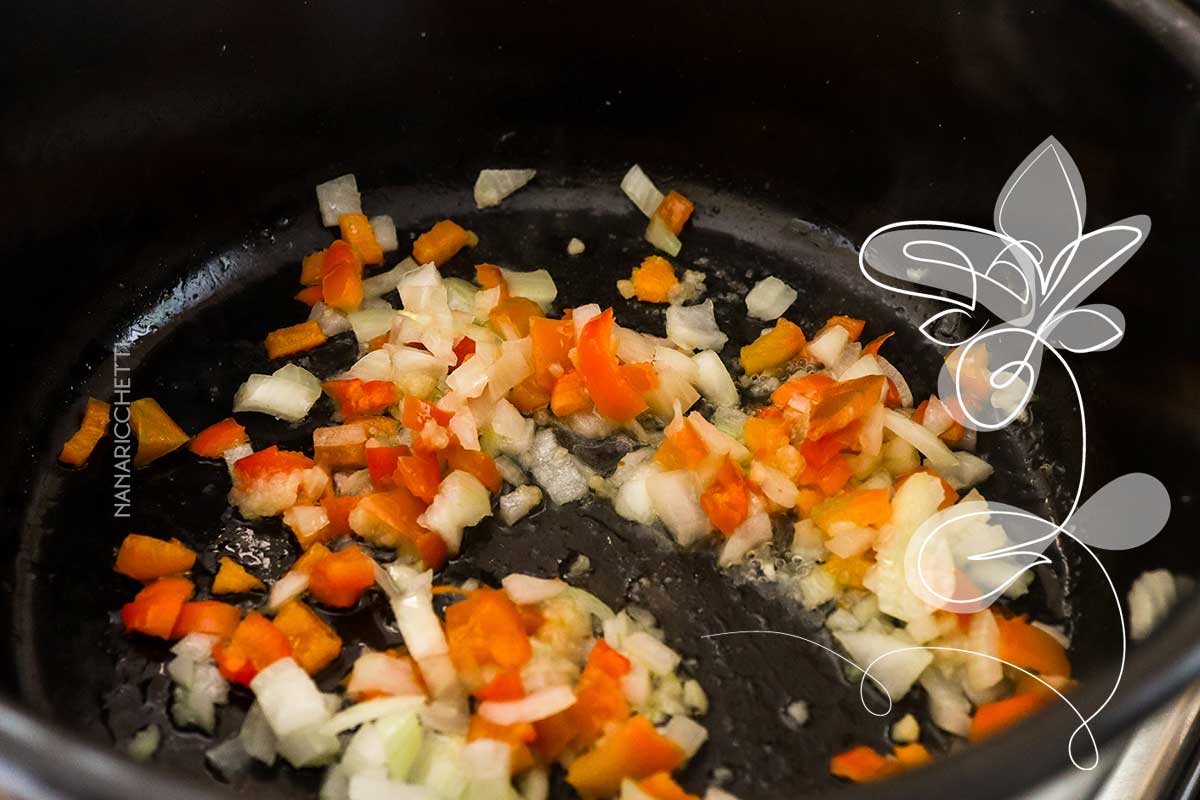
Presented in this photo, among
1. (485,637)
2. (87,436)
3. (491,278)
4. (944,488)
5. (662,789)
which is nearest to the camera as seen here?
(662,789)

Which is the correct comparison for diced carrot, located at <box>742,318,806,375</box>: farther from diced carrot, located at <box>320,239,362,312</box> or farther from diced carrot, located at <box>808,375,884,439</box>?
diced carrot, located at <box>320,239,362,312</box>

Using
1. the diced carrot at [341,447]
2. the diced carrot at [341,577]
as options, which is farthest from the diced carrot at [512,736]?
the diced carrot at [341,447]

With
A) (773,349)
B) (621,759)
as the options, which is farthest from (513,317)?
(621,759)

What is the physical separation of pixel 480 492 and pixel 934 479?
0.66 metres

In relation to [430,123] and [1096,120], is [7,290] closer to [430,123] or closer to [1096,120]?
[430,123]

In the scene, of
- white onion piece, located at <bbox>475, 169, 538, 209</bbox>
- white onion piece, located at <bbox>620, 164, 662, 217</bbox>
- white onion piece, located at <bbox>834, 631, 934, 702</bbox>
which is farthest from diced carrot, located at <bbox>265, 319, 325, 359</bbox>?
white onion piece, located at <bbox>834, 631, 934, 702</bbox>

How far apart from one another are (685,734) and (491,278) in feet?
2.88

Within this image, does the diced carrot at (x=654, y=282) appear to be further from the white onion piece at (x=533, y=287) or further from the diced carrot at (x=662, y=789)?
the diced carrot at (x=662, y=789)

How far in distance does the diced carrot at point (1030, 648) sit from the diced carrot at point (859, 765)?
0.24 meters

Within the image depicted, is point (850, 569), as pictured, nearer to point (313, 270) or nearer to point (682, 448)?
point (682, 448)

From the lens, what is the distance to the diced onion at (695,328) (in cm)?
179

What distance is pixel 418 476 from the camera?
4.97ft

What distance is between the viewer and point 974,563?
1.50 meters

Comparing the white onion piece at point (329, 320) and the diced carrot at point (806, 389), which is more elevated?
the diced carrot at point (806, 389)
